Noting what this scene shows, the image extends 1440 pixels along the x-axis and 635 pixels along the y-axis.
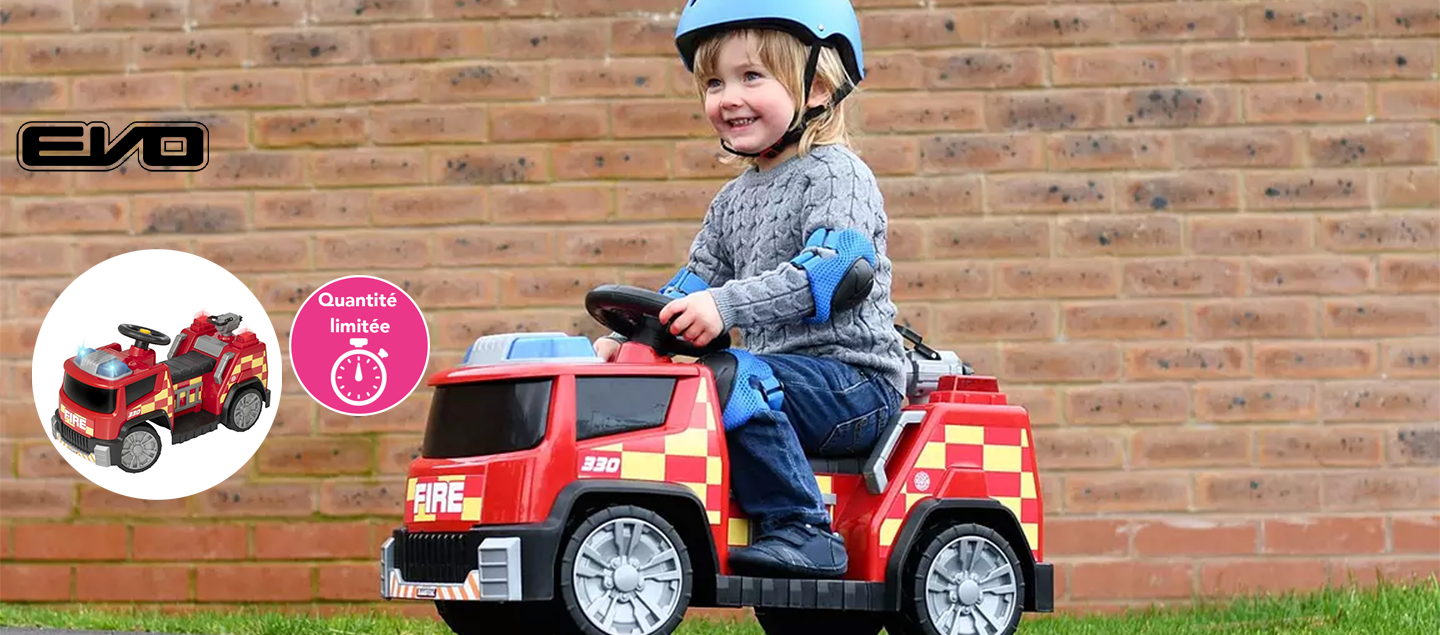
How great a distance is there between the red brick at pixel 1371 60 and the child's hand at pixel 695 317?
2956mm

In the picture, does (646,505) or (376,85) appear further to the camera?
(376,85)

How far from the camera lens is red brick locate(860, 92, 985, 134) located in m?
5.45

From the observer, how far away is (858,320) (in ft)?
11.5

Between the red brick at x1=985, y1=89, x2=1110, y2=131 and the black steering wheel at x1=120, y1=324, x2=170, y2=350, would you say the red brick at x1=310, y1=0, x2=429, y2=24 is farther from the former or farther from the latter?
the red brick at x1=985, y1=89, x2=1110, y2=131

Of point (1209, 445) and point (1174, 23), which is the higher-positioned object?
point (1174, 23)

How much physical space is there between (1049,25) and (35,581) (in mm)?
3528

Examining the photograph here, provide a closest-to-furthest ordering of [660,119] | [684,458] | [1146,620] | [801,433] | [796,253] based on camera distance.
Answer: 1. [684,458]
2. [801,433]
3. [796,253]
4. [1146,620]
5. [660,119]

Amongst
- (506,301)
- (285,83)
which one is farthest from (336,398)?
(285,83)

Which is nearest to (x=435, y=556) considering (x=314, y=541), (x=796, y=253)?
(x=796, y=253)

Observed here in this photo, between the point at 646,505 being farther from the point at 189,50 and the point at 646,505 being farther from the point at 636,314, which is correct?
the point at 189,50

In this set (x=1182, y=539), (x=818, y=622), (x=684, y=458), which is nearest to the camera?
(x=684, y=458)

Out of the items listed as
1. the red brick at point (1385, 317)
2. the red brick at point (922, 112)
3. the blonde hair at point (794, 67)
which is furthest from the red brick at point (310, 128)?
the red brick at point (1385, 317)

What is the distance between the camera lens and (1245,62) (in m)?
5.45

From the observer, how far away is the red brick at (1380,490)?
17.7 feet
